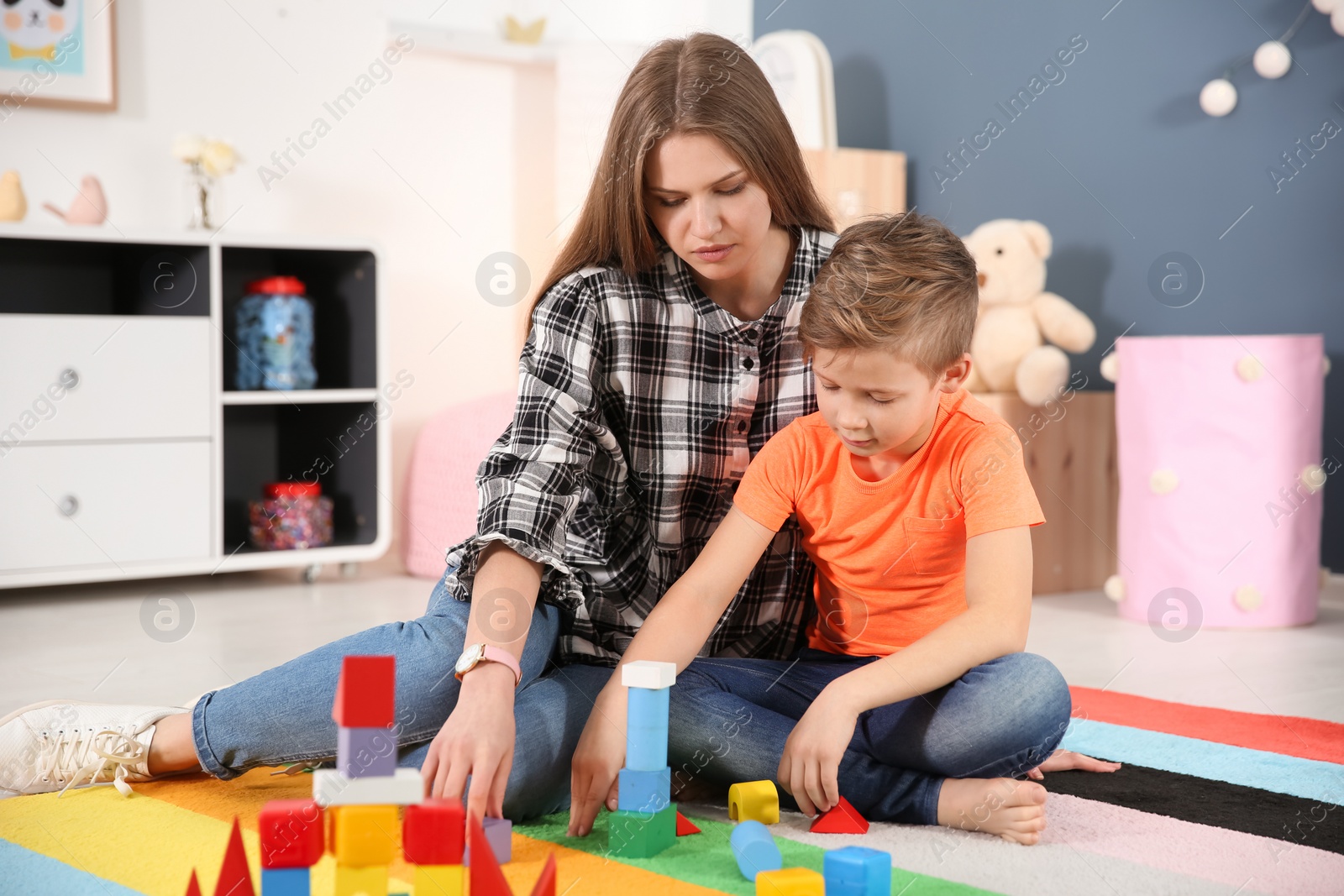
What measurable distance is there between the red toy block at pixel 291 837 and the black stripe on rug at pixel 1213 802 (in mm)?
716

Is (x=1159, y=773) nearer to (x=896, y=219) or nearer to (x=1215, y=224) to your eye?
(x=896, y=219)

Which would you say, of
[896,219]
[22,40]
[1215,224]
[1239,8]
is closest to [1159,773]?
[896,219]

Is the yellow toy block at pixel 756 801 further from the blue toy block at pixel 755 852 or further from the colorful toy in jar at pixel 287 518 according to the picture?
the colorful toy in jar at pixel 287 518

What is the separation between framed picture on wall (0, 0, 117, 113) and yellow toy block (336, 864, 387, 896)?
231 centimetres

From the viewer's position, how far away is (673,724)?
1.02 meters

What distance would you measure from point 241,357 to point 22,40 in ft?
2.47

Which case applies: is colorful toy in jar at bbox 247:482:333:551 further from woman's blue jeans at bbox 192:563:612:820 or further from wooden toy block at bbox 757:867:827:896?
wooden toy block at bbox 757:867:827:896

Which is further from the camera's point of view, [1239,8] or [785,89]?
[785,89]

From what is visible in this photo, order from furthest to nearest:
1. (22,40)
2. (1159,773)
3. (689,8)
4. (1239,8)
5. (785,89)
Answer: (689,8)
(785,89)
(22,40)
(1239,8)
(1159,773)

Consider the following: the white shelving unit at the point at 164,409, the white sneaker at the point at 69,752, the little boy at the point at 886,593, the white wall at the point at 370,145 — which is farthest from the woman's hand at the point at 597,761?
the white wall at the point at 370,145

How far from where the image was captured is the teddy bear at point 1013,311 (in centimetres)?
236

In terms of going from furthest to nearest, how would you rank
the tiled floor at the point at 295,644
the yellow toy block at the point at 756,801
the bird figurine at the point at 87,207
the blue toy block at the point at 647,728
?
the bird figurine at the point at 87,207 < the tiled floor at the point at 295,644 < the yellow toy block at the point at 756,801 < the blue toy block at the point at 647,728

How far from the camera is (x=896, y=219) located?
3.40 feet

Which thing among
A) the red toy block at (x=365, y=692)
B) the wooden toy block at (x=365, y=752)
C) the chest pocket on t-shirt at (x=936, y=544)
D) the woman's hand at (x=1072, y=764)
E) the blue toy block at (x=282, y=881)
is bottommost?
the woman's hand at (x=1072, y=764)
